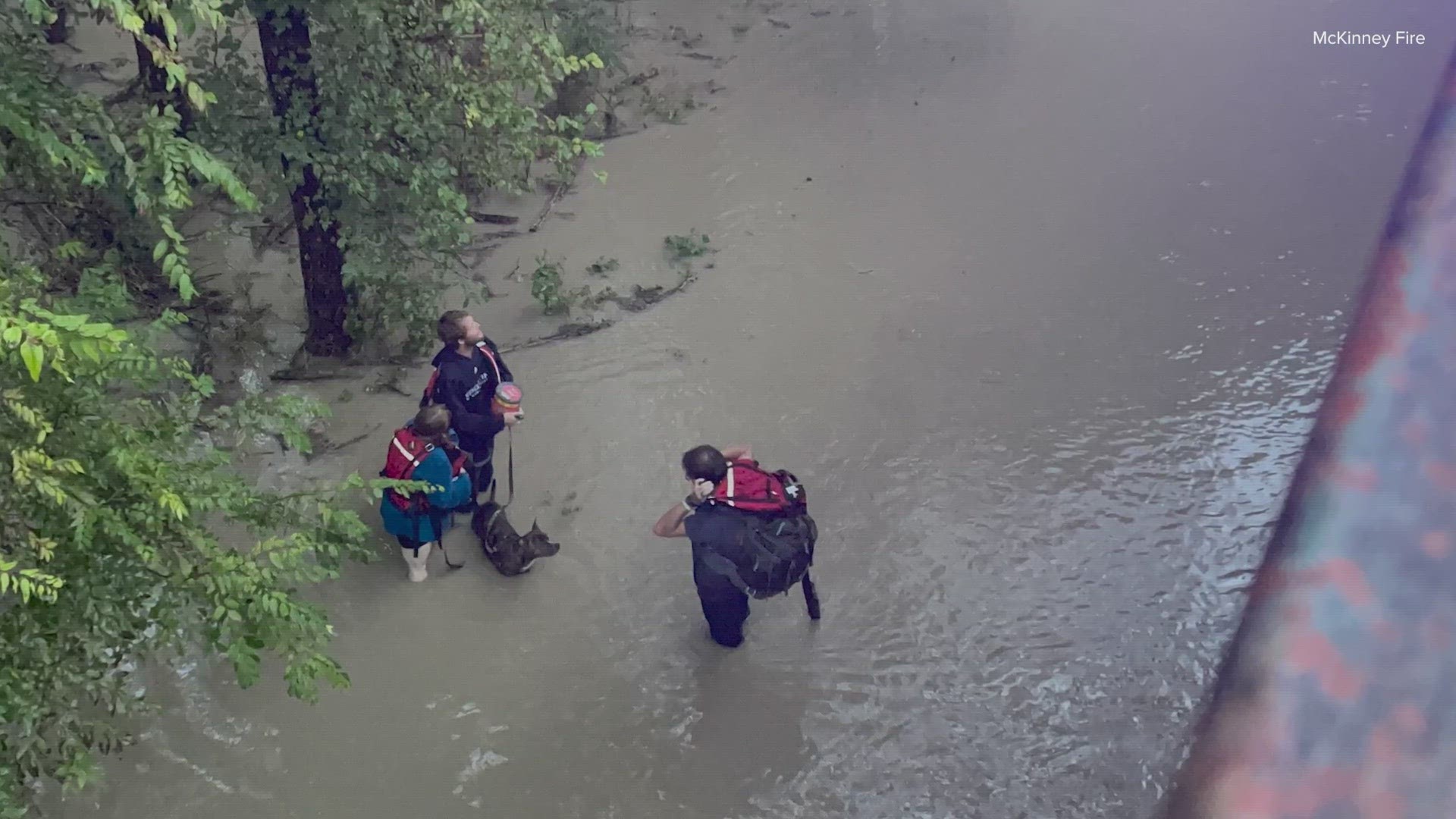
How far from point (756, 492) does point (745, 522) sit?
148mm

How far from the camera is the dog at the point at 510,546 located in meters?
5.70

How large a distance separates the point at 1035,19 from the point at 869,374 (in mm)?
7435

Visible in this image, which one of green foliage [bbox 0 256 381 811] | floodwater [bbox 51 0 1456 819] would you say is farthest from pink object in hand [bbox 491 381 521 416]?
green foliage [bbox 0 256 381 811]

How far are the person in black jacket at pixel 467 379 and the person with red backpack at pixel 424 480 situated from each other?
0.23 m

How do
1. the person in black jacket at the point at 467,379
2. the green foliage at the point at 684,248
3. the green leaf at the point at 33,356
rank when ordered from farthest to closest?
the green foliage at the point at 684,248, the person in black jacket at the point at 467,379, the green leaf at the point at 33,356

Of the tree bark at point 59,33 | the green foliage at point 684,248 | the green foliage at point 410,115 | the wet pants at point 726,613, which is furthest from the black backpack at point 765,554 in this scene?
the tree bark at point 59,33

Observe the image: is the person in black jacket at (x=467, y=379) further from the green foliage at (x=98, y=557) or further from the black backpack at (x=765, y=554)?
the green foliage at (x=98, y=557)

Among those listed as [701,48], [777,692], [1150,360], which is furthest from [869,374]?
[701,48]

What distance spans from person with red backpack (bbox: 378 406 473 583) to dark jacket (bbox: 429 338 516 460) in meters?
0.21

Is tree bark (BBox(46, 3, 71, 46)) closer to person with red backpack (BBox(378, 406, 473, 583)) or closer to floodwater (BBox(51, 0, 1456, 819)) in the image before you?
floodwater (BBox(51, 0, 1456, 819))

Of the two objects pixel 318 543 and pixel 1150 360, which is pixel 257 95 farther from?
pixel 1150 360

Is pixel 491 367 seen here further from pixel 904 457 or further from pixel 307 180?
pixel 904 457

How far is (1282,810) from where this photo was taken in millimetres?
924

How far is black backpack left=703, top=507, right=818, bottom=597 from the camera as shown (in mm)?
4688
